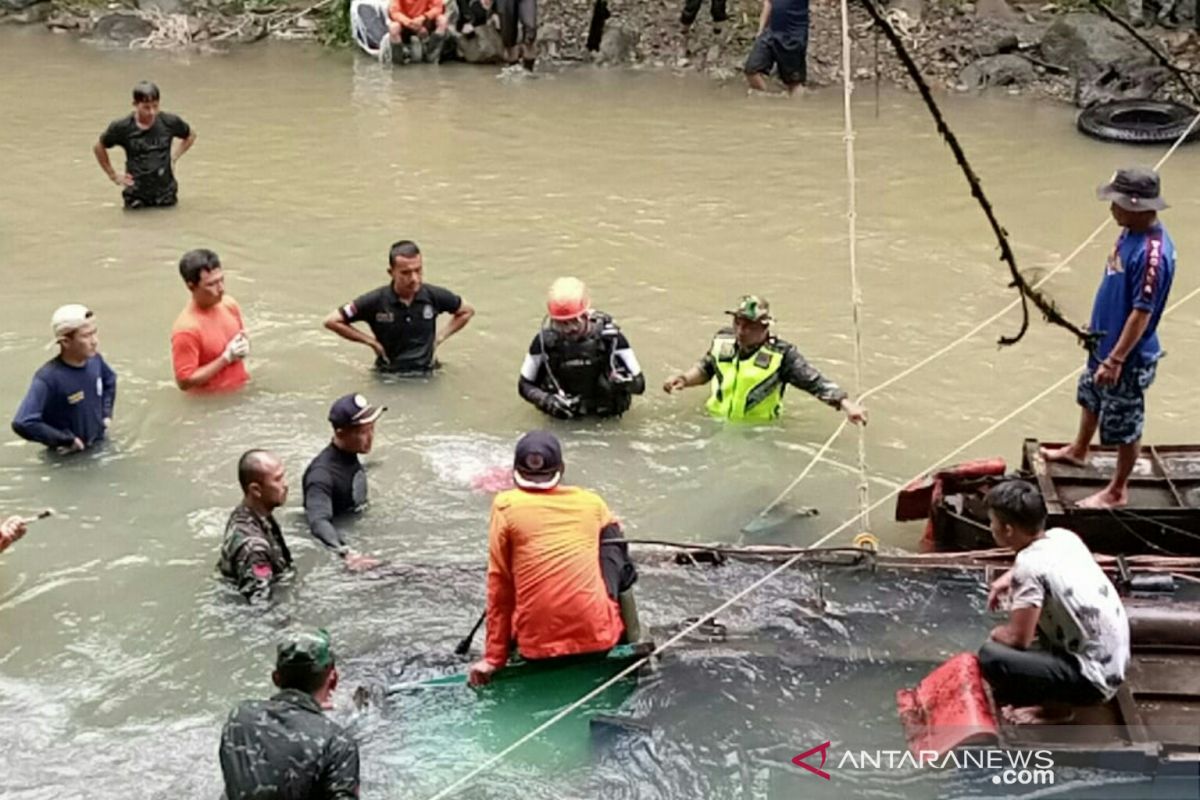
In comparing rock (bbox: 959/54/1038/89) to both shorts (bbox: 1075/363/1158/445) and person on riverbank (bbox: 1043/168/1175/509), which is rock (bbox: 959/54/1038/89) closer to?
person on riverbank (bbox: 1043/168/1175/509)

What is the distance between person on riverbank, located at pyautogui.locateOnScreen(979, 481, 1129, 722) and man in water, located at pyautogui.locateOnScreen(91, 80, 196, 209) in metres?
9.44

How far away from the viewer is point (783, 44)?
1709 centimetres

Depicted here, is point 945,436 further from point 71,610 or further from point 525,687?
point 71,610

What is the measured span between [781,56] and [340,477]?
11.1 meters

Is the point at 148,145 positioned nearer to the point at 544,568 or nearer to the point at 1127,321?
the point at 544,568

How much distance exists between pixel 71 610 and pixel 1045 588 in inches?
188

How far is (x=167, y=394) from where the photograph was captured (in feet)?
31.5

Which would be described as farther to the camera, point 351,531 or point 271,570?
point 351,531

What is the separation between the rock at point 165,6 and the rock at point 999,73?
1150 cm

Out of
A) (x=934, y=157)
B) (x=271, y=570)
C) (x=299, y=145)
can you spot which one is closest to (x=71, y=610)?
(x=271, y=570)

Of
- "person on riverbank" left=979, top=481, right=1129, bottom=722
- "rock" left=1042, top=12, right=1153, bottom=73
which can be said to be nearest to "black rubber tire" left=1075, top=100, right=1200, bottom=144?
"rock" left=1042, top=12, right=1153, bottom=73

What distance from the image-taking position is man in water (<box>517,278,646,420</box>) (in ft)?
28.4

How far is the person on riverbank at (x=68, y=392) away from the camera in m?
8.13

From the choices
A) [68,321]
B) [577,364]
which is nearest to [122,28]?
[68,321]
